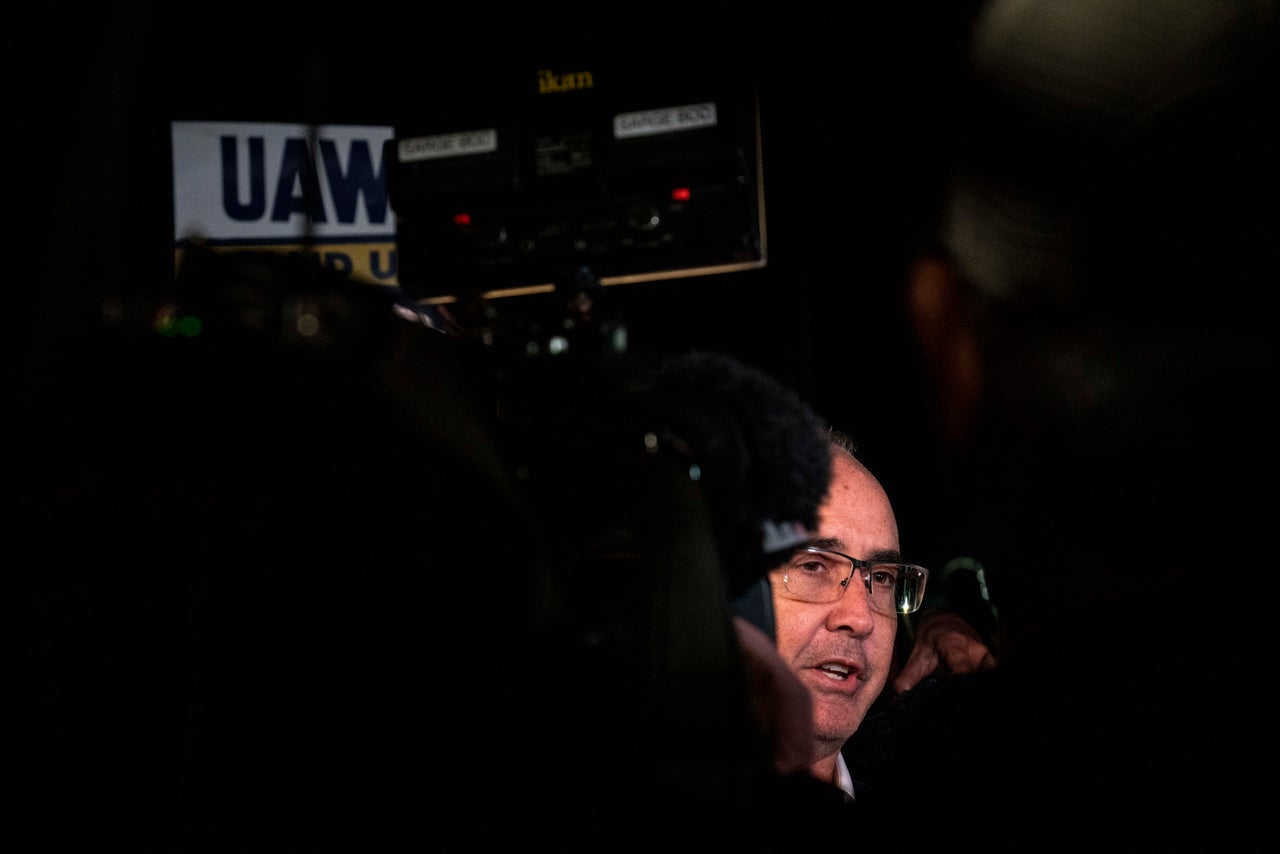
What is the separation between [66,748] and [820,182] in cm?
198

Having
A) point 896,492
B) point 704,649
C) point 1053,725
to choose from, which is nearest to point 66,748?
point 704,649

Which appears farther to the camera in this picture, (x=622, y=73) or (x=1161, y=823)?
(x=622, y=73)

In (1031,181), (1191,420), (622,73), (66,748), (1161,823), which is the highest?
(622,73)

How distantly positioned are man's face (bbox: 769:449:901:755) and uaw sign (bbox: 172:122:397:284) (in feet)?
3.12

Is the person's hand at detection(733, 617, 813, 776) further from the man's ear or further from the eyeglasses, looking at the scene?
the eyeglasses

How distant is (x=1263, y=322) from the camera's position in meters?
0.66

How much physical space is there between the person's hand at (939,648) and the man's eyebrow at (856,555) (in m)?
0.16

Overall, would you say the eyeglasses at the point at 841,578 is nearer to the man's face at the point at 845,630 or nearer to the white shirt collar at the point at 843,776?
the man's face at the point at 845,630

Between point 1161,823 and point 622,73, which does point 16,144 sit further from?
point 1161,823

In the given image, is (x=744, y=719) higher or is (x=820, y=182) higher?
(x=820, y=182)

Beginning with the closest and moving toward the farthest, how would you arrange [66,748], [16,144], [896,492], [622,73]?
[66,748]
[622,73]
[16,144]
[896,492]

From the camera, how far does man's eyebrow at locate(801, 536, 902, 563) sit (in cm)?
174

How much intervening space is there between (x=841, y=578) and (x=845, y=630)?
10 cm

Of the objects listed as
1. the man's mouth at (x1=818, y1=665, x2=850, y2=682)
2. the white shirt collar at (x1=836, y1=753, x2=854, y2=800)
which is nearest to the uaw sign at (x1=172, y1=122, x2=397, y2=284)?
the man's mouth at (x1=818, y1=665, x2=850, y2=682)
